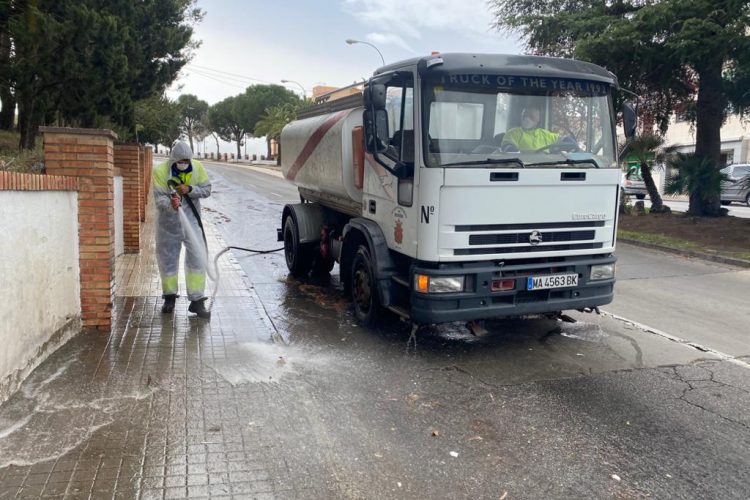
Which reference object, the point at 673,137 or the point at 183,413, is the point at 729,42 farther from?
the point at 673,137

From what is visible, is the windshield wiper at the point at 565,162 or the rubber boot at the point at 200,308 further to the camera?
the rubber boot at the point at 200,308

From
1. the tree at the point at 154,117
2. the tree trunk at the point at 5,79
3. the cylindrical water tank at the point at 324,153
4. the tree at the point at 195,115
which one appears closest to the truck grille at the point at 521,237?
the cylindrical water tank at the point at 324,153

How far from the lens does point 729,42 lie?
12.0 meters

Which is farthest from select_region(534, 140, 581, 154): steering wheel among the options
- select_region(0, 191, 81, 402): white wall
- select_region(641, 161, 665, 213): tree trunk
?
select_region(641, 161, 665, 213): tree trunk

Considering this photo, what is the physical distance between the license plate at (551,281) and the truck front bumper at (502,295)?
0.05 m

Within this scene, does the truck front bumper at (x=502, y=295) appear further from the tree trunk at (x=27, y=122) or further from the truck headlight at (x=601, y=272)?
the tree trunk at (x=27, y=122)

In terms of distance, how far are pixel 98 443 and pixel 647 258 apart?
10711 mm

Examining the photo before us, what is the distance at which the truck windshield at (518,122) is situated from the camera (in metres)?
5.32

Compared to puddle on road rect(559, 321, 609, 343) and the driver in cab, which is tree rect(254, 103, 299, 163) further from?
the driver in cab

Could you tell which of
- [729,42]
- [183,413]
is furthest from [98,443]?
[729,42]

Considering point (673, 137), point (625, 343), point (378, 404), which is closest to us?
point (378, 404)

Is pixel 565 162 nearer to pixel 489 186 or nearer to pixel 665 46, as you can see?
pixel 489 186

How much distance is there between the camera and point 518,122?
18.3 ft

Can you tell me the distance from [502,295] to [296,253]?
14.1ft
